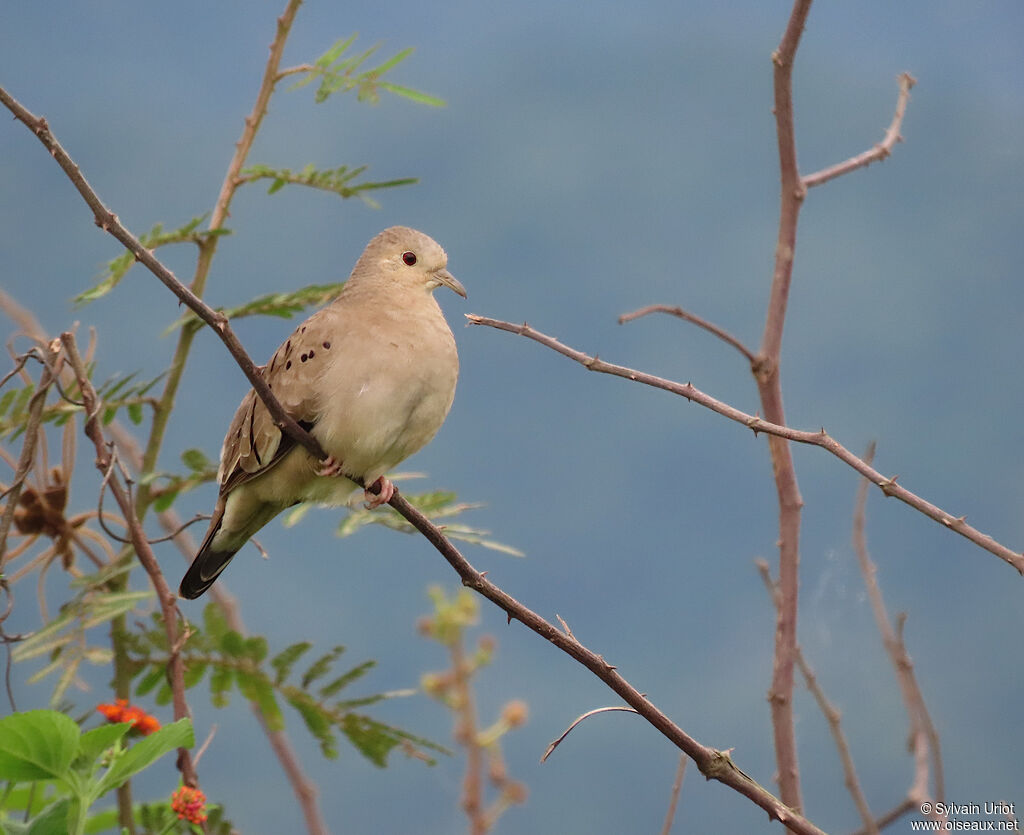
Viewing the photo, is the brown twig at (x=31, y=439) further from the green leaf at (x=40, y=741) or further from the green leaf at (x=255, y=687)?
the green leaf at (x=255, y=687)

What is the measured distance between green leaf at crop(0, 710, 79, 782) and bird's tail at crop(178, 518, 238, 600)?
65 centimetres

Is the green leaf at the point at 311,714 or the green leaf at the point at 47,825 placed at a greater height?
the green leaf at the point at 311,714

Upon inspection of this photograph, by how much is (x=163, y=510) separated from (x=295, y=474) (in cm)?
80

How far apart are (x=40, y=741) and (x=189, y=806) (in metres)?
0.36

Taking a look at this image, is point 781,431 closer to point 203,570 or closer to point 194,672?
point 203,570

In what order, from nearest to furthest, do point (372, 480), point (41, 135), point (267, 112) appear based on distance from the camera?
1. point (41, 135)
2. point (372, 480)
3. point (267, 112)

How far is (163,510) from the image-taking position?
3.20 metres

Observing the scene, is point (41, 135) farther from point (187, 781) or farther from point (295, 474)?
point (187, 781)

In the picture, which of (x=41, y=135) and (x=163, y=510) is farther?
(x=163, y=510)

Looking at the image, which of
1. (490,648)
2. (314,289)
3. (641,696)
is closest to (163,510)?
(314,289)

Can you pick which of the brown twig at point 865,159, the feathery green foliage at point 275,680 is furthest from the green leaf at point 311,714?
the brown twig at point 865,159

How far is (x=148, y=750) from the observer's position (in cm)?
197

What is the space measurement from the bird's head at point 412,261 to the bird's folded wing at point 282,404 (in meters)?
0.17

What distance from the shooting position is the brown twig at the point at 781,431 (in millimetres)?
1682
